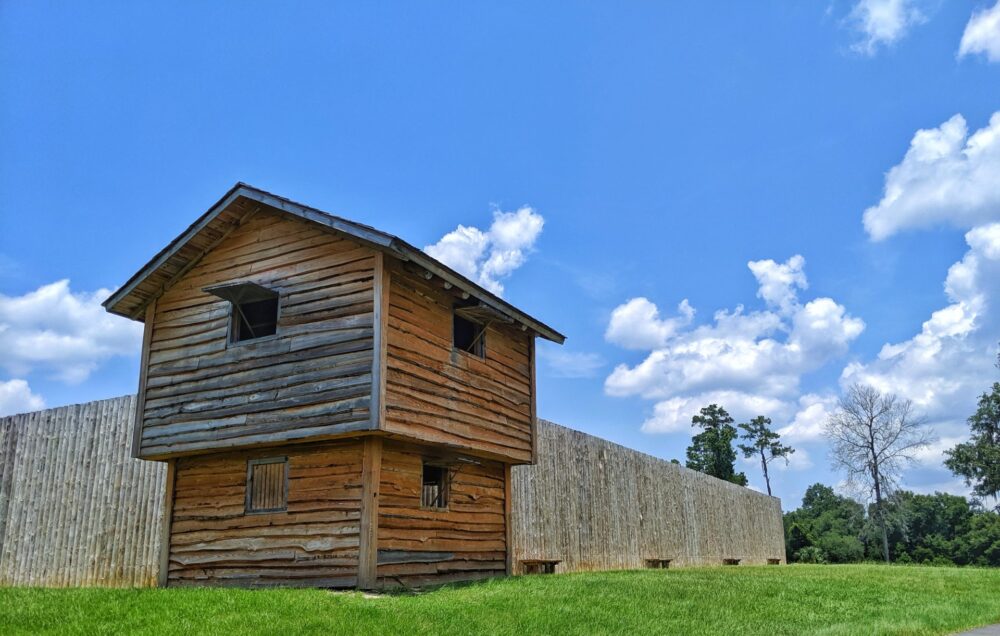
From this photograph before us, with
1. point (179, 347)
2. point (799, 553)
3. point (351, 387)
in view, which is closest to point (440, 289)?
point (351, 387)

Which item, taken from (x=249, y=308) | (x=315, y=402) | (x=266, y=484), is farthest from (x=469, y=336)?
(x=266, y=484)

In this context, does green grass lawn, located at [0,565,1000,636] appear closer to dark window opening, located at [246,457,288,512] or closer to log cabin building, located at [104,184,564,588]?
log cabin building, located at [104,184,564,588]

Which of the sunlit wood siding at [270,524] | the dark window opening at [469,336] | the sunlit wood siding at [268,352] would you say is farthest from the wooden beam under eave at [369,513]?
the dark window opening at [469,336]

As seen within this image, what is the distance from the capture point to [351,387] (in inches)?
492

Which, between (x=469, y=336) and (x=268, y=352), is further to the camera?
(x=469, y=336)

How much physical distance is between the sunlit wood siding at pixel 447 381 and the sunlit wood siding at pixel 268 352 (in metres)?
0.58

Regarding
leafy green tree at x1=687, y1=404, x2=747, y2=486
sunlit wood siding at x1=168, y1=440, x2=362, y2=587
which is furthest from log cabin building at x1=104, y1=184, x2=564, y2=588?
leafy green tree at x1=687, y1=404, x2=747, y2=486

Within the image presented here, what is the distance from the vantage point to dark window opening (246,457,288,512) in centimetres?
1401

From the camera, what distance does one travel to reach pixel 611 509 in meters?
23.4

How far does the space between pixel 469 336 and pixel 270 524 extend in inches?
201

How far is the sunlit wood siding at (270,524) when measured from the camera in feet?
42.0

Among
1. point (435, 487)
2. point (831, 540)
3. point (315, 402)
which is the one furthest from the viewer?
point (831, 540)

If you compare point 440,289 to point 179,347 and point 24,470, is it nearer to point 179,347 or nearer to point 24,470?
point 179,347

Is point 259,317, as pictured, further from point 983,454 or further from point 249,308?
point 983,454
